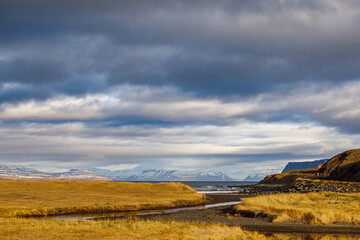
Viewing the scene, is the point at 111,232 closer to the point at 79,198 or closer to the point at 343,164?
the point at 79,198

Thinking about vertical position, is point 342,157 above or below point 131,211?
above

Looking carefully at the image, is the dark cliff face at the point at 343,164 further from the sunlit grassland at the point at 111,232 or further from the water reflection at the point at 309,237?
the sunlit grassland at the point at 111,232

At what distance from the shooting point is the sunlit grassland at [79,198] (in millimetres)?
49791

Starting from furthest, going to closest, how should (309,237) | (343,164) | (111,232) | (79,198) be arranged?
(343,164) < (79,198) < (309,237) < (111,232)

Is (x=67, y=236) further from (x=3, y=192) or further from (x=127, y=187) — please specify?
(x=127, y=187)

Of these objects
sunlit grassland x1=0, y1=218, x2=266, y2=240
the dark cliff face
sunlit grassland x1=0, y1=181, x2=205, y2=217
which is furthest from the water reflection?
the dark cliff face

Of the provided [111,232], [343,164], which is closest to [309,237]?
[111,232]

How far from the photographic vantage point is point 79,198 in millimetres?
62531

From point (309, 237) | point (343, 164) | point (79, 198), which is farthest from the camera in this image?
point (343, 164)

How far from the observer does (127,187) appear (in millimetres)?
84750

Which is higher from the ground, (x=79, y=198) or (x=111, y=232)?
(x=111, y=232)

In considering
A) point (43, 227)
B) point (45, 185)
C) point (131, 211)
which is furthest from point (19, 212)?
point (45, 185)

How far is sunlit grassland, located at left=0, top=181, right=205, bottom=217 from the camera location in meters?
49.8

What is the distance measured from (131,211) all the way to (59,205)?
34.0 ft
